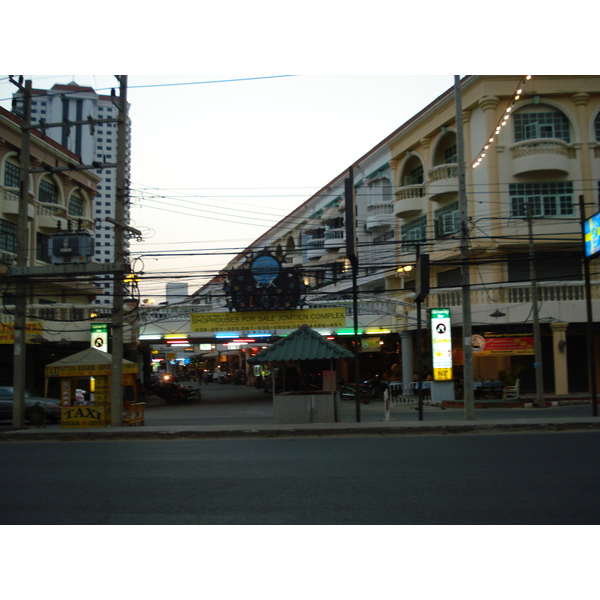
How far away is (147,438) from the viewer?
685 inches

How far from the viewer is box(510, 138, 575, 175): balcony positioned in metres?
28.3

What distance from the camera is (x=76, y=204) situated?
38625mm

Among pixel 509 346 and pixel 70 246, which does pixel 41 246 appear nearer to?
Answer: pixel 70 246

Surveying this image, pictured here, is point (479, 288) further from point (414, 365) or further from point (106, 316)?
point (106, 316)

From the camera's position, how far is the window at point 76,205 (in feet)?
124

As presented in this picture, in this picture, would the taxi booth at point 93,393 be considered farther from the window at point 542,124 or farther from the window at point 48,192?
the window at point 542,124

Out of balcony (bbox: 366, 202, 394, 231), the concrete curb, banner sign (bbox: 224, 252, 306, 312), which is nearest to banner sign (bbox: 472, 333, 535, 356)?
banner sign (bbox: 224, 252, 306, 312)

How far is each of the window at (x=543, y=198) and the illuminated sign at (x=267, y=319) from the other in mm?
10358

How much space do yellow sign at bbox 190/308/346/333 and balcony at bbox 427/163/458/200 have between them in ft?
31.0

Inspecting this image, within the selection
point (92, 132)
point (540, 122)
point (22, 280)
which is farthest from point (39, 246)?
point (540, 122)

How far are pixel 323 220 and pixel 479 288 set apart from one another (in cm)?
2068

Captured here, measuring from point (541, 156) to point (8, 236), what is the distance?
89.5ft

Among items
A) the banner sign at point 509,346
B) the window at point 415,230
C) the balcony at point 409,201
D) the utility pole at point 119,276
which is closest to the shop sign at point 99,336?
the utility pole at point 119,276

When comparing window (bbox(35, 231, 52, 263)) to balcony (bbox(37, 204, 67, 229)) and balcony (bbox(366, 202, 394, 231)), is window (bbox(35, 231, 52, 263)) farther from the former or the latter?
balcony (bbox(366, 202, 394, 231))
